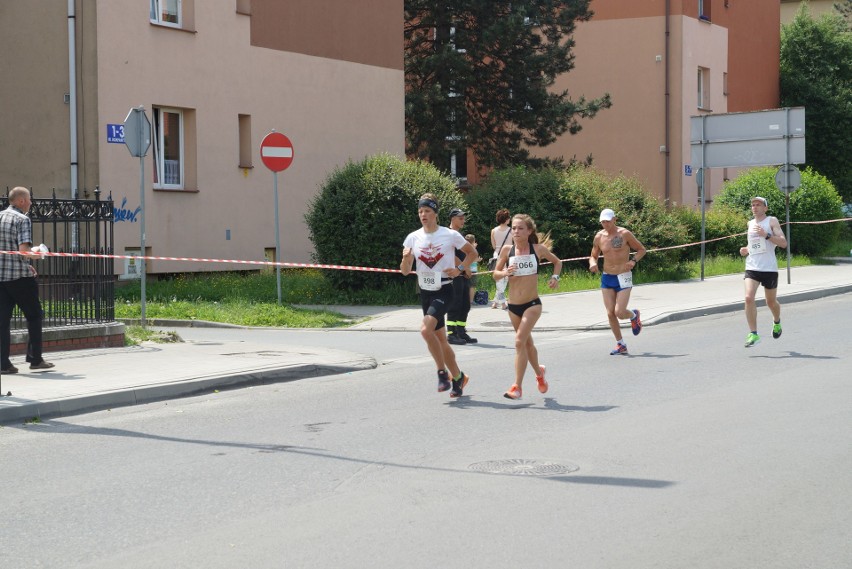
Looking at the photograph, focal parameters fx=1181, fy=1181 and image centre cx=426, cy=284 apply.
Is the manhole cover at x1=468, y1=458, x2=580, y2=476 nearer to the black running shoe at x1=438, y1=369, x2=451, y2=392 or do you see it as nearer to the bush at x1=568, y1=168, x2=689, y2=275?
the black running shoe at x1=438, y1=369, x2=451, y2=392

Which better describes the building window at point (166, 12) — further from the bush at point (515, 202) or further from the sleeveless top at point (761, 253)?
the sleeveless top at point (761, 253)

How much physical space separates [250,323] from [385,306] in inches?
129

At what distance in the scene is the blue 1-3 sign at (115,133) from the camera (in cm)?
2209

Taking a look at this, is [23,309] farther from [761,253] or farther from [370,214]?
[370,214]

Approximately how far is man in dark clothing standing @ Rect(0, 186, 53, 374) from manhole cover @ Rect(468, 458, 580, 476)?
20.3ft

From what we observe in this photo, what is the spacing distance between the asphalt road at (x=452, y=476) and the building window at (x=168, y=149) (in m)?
13.6

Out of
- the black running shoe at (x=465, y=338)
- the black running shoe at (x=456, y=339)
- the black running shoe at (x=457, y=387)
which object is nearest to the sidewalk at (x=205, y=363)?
the black running shoe at (x=465, y=338)

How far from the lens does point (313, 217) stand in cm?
2138

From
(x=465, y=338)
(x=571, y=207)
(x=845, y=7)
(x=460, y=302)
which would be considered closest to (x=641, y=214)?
(x=571, y=207)

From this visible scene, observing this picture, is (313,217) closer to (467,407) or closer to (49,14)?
(49,14)

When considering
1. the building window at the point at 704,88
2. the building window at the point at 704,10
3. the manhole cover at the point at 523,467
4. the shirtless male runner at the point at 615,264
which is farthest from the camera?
the building window at the point at 704,88

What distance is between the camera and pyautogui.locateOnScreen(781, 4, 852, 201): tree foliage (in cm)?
4828

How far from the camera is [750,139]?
25.5 metres

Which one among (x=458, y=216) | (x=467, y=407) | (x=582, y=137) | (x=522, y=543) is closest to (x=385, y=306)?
(x=458, y=216)
